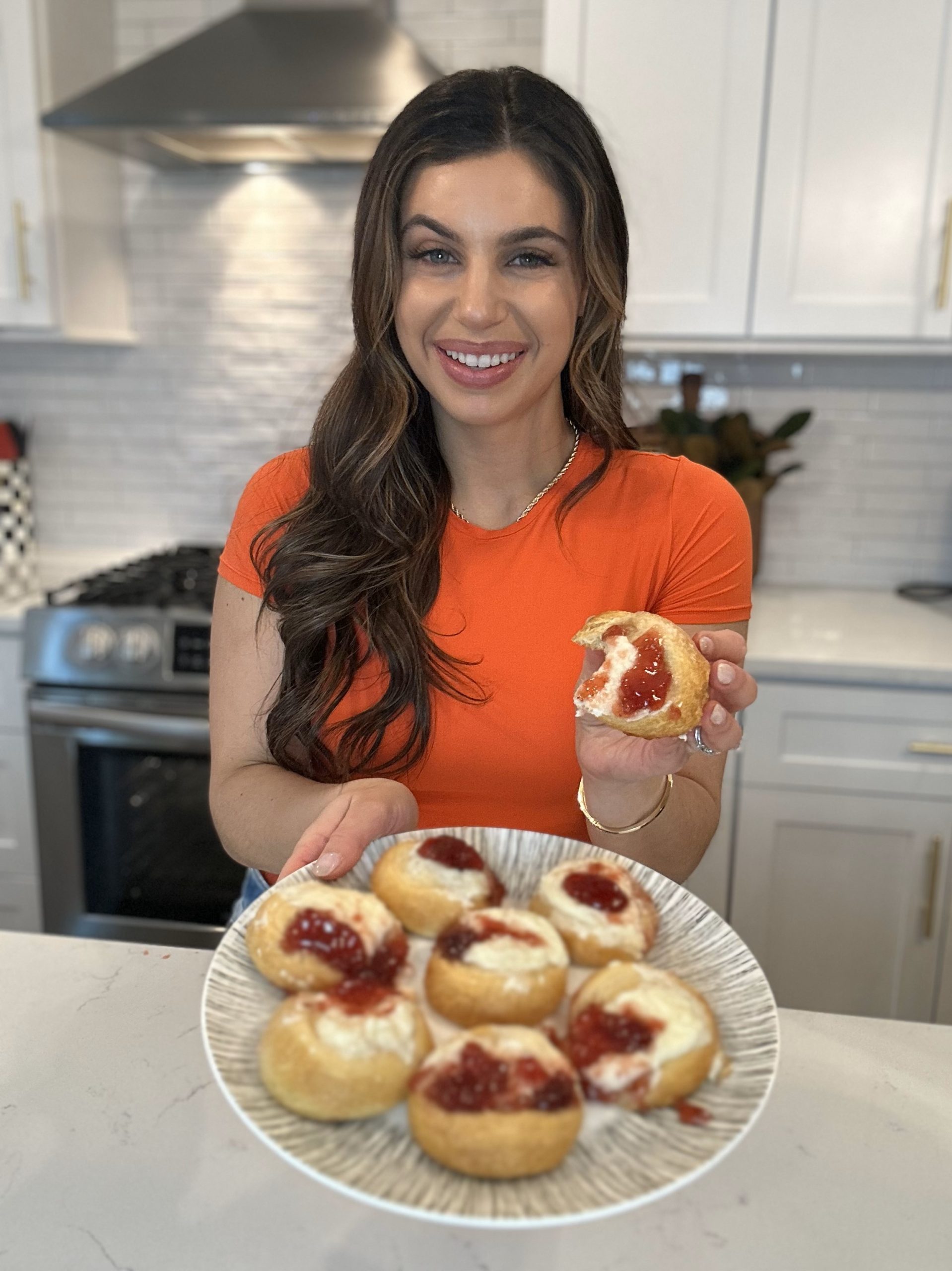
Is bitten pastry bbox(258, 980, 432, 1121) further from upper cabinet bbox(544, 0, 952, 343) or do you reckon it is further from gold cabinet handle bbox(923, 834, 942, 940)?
upper cabinet bbox(544, 0, 952, 343)

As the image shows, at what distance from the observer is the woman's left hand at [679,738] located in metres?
0.90

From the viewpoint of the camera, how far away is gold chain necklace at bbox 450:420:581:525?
4.43 feet

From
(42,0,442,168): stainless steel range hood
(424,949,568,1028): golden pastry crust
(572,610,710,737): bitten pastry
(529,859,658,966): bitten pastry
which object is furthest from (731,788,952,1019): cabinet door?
(42,0,442,168): stainless steel range hood

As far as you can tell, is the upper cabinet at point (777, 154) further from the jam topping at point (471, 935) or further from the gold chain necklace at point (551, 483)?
the jam topping at point (471, 935)

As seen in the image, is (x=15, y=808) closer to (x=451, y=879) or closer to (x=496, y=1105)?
(x=451, y=879)

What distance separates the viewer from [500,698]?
128 centimetres

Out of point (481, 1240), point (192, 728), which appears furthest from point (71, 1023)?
point (192, 728)

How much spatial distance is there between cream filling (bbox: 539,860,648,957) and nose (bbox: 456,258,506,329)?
0.64m

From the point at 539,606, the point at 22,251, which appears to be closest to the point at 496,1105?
the point at 539,606

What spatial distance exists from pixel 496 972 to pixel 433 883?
0.12m

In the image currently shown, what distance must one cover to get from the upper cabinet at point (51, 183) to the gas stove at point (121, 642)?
0.75 m

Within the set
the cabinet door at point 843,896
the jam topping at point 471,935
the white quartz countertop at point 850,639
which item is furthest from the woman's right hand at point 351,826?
the cabinet door at point 843,896

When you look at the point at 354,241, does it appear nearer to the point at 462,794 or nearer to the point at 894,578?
the point at 462,794

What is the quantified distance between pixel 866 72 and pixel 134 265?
73.0 inches
